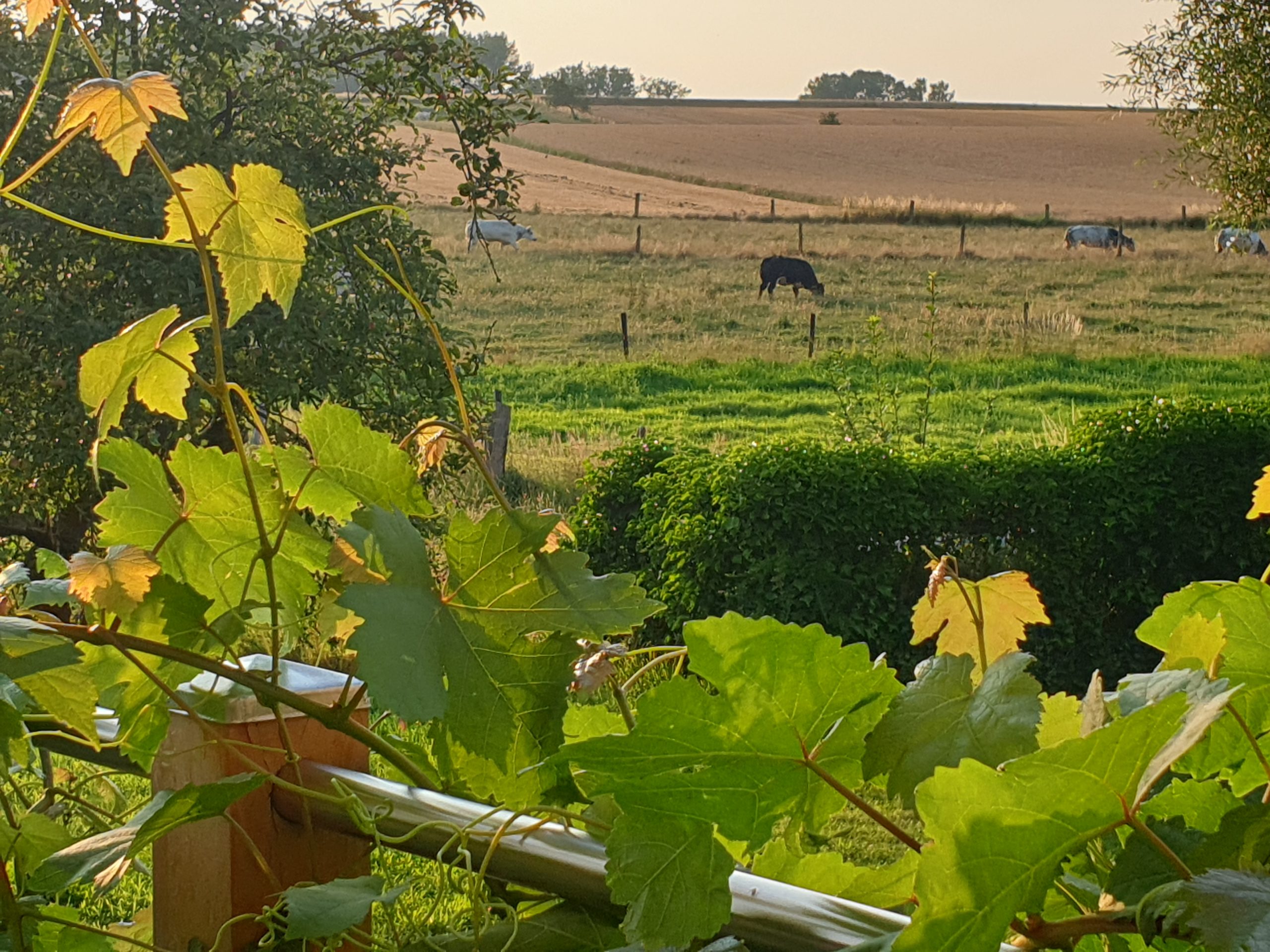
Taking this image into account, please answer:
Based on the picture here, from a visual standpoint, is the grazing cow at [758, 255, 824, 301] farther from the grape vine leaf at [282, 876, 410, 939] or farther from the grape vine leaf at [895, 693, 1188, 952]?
the grape vine leaf at [895, 693, 1188, 952]

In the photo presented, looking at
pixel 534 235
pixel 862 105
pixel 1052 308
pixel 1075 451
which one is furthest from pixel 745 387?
pixel 862 105

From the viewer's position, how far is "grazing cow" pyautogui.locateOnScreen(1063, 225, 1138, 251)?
93.9 feet

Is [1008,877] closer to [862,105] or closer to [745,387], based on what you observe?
[745,387]

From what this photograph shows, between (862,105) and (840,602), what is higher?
(862,105)

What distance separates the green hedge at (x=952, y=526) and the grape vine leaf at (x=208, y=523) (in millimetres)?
4104

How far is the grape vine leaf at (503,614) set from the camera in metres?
0.56

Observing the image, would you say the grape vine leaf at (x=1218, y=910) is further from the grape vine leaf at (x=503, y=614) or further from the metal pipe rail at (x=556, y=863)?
the grape vine leaf at (x=503, y=614)

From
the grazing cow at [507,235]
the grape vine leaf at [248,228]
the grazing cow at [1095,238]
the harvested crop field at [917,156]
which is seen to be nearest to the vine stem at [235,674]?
the grape vine leaf at [248,228]

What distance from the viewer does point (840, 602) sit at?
487 centimetres

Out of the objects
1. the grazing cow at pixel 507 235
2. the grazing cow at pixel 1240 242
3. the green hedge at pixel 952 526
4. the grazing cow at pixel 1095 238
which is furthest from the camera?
the grazing cow at pixel 1095 238

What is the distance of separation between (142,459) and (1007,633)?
50 cm

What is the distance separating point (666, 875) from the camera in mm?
455

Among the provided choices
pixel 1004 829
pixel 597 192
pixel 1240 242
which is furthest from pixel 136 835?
pixel 597 192

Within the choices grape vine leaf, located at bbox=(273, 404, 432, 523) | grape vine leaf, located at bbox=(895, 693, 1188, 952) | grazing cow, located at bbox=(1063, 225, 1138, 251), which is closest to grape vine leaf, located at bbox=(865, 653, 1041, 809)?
grape vine leaf, located at bbox=(895, 693, 1188, 952)
